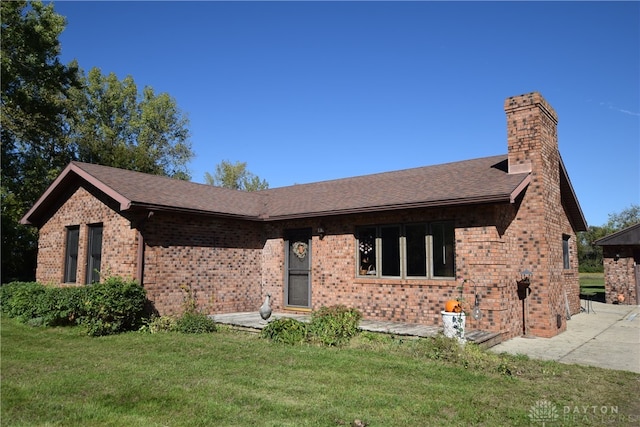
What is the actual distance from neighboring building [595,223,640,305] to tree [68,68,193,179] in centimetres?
3027

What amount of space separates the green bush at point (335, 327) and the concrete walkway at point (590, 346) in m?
2.74

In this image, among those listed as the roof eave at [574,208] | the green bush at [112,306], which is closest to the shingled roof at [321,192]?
the green bush at [112,306]

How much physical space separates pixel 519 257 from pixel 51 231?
1343cm

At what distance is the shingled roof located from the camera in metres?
10.1

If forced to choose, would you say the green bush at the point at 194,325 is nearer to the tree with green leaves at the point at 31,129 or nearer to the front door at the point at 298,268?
the front door at the point at 298,268

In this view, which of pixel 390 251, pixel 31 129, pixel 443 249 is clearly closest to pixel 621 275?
pixel 443 249

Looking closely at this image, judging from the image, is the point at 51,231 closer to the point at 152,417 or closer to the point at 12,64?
the point at 152,417

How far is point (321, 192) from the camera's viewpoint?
1484 centimetres

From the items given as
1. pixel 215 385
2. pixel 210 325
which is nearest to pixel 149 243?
pixel 210 325

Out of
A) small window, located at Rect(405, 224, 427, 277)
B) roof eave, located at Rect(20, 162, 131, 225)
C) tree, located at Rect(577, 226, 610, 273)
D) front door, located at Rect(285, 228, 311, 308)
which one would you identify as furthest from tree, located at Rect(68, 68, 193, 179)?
tree, located at Rect(577, 226, 610, 273)

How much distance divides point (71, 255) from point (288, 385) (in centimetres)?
996

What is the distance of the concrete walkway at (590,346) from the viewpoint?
293 inches

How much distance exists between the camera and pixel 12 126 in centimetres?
2230

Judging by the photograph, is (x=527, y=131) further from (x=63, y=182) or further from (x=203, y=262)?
(x=63, y=182)
